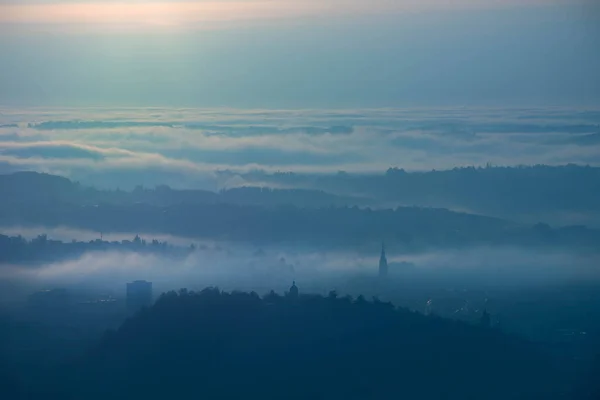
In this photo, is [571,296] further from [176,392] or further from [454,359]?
[176,392]

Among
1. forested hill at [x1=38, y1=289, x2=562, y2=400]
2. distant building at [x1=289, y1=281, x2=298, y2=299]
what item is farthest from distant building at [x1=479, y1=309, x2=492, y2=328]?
distant building at [x1=289, y1=281, x2=298, y2=299]

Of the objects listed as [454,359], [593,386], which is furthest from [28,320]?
[593,386]

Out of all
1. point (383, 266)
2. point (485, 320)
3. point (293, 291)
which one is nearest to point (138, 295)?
point (293, 291)

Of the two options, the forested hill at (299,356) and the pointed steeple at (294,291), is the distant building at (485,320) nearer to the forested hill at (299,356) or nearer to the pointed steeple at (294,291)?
the forested hill at (299,356)

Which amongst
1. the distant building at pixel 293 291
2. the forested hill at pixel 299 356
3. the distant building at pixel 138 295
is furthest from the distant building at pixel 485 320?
the distant building at pixel 138 295

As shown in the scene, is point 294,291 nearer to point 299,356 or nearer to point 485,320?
point 299,356
